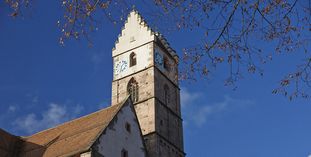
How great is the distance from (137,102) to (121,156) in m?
12.2

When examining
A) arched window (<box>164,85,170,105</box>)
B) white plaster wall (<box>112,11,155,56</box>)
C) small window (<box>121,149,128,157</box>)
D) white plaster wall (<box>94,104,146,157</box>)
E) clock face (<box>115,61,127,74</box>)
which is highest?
white plaster wall (<box>112,11,155,56</box>)

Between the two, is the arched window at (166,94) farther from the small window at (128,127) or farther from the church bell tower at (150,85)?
the small window at (128,127)

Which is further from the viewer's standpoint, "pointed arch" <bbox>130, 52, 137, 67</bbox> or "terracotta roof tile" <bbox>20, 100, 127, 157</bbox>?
"pointed arch" <bbox>130, 52, 137, 67</bbox>

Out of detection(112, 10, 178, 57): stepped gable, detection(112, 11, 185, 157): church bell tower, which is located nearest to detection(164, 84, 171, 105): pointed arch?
detection(112, 11, 185, 157): church bell tower

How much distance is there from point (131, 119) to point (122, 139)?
5.75 ft

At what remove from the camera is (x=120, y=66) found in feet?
127

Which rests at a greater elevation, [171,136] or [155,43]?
[155,43]

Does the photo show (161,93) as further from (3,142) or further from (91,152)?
(91,152)

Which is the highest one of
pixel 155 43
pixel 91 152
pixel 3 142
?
pixel 155 43

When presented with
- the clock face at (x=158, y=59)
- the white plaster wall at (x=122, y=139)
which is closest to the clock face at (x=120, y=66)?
Result: the clock face at (x=158, y=59)

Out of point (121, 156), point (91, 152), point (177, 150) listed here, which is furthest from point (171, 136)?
point (91, 152)

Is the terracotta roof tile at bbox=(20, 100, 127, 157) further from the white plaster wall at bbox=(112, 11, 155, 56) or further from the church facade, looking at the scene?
the white plaster wall at bbox=(112, 11, 155, 56)

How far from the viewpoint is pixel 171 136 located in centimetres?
3484

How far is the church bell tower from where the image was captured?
33.5m
